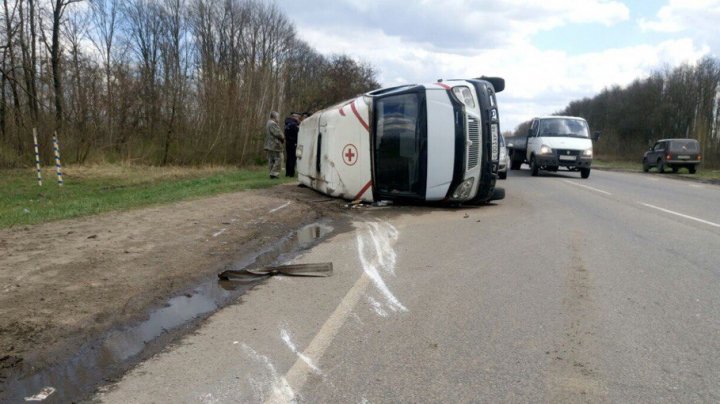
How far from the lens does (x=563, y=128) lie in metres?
21.2

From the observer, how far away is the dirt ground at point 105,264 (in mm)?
4070

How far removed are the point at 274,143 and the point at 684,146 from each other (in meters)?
23.6

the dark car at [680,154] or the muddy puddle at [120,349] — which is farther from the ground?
the dark car at [680,154]

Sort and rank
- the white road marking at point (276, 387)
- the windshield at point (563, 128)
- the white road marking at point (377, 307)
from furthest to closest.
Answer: the windshield at point (563, 128), the white road marking at point (377, 307), the white road marking at point (276, 387)

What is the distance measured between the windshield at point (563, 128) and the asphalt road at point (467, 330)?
14.1 meters

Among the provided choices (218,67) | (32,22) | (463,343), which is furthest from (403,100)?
(32,22)

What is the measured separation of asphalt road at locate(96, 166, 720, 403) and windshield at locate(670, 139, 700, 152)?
24929mm

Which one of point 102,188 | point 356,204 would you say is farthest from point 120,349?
point 102,188

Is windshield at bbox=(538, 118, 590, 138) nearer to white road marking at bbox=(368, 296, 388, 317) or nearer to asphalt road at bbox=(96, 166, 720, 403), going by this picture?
asphalt road at bbox=(96, 166, 720, 403)

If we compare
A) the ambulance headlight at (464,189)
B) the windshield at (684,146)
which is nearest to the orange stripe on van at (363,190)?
the ambulance headlight at (464,189)

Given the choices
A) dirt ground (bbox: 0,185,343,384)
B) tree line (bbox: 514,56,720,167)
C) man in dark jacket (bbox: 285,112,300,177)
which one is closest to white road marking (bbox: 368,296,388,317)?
dirt ground (bbox: 0,185,343,384)

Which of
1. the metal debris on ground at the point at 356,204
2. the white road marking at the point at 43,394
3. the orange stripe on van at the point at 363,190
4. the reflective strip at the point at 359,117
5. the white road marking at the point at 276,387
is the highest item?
the reflective strip at the point at 359,117

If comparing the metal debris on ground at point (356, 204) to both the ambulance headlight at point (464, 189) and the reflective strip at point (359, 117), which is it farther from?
the ambulance headlight at point (464, 189)

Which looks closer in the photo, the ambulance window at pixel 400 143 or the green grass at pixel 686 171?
the ambulance window at pixel 400 143
